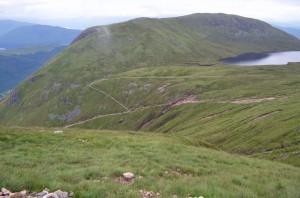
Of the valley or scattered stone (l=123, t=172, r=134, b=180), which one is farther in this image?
scattered stone (l=123, t=172, r=134, b=180)

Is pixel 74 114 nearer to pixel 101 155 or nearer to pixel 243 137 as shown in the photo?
pixel 243 137

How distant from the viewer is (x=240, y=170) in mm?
23906

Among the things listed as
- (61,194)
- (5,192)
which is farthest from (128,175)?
(5,192)

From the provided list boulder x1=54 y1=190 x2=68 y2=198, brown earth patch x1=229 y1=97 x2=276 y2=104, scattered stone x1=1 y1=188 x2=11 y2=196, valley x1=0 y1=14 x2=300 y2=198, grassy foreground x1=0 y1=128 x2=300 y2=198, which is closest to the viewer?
scattered stone x1=1 y1=188 x2=11 y2=196

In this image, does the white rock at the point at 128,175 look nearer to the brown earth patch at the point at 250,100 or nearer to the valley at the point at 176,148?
the valley at the point at 176,148

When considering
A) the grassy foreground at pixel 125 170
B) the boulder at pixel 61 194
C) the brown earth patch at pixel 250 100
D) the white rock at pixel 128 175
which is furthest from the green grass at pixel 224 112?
the boulder at pixel 61 194

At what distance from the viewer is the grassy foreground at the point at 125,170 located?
44.1 ft

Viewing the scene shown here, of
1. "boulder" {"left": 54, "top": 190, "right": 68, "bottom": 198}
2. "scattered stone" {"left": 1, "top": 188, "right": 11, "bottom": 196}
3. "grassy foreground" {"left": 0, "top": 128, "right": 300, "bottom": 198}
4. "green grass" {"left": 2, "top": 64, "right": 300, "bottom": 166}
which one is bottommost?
"green grass" {"left": 2, "top": 64, "right": 300, "bottom": 166}

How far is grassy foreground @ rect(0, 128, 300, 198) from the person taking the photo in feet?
44.1

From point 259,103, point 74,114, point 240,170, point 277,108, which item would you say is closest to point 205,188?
point 240,170

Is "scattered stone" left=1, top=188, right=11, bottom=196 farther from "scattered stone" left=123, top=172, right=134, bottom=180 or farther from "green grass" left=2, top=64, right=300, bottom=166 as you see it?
"green grass" left=2, top=64, right=300, bottom=166

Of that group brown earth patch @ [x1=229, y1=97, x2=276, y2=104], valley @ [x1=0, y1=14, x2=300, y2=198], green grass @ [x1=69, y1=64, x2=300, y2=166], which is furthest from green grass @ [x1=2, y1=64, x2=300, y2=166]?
brown earth patch @ [x1=229, y1=97, x2=276, y2=104]

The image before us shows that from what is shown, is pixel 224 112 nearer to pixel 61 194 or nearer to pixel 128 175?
pixel 128 175

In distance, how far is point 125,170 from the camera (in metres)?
19.2
